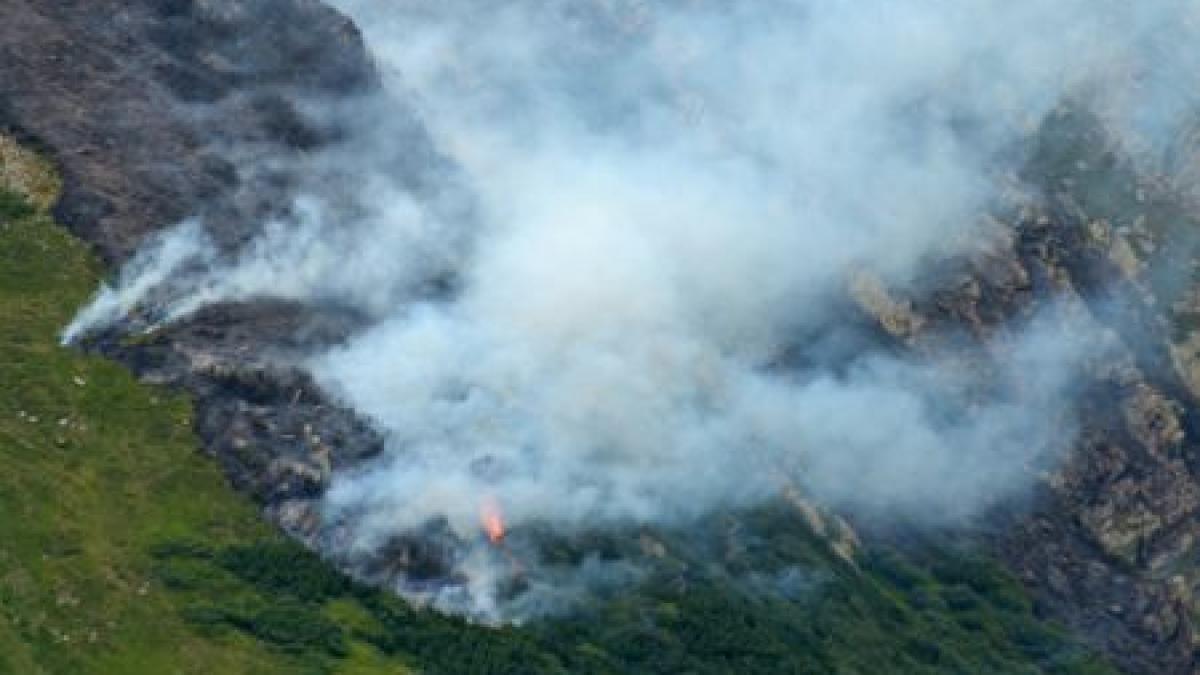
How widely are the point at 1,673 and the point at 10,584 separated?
15.7m

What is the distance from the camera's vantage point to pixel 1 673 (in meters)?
182

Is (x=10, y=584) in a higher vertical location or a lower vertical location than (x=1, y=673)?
higher

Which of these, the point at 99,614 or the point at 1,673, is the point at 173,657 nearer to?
the point at 99,614

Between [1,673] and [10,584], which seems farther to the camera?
[10,584]

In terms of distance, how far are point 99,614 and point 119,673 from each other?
973 cm

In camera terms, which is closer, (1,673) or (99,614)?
(1,673)

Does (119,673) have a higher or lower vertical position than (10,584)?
lower

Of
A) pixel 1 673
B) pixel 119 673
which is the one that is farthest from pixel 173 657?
pixel 1 673

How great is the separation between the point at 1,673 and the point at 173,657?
20756mm

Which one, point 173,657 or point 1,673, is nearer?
point 1,673

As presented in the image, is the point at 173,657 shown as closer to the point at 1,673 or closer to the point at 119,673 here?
the point at 119,673

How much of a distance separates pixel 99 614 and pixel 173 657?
8.44 m

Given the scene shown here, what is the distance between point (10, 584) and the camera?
196375mm

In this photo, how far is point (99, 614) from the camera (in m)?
200
